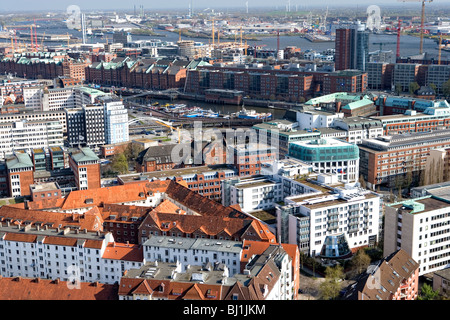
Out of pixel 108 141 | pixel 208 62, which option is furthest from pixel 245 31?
pixel 108 141

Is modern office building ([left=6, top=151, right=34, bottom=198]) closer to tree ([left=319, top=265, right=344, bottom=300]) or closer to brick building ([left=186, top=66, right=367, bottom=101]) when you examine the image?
tree ([left=319, top=265, right=344, bottom=300])

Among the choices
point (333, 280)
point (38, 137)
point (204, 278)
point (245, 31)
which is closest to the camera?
point (204, 278)

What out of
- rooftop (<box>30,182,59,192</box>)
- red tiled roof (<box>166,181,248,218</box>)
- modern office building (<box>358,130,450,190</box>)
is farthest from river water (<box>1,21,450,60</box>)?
red tiled roof (<box>166,181,248,218</box>)

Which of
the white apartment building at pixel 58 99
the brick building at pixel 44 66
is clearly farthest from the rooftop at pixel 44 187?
the brick building at pixel 44 66

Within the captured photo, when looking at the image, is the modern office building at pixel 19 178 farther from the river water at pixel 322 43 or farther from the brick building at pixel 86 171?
the river water at pixel 322 43

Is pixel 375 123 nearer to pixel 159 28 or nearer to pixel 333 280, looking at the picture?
pixel 333 280

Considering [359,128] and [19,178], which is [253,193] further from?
[359,128]
